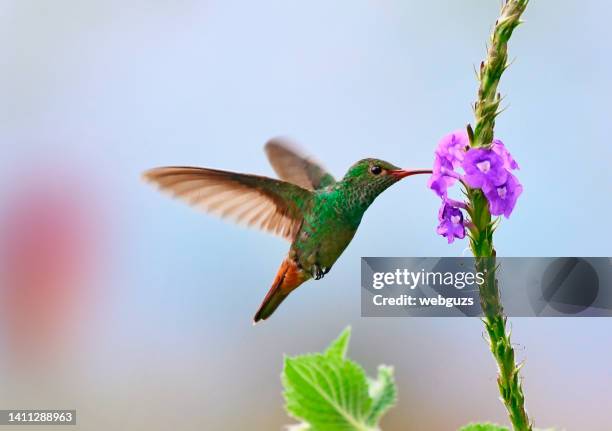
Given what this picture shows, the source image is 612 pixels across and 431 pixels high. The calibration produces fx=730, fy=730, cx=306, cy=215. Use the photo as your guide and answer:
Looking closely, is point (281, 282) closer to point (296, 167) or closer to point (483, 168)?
point (296, 167)

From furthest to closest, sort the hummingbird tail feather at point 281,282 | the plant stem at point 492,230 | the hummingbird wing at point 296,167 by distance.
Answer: the hummingbird wing at point 296,167, the hummingbird tail feather at point 281,282, the plant stem at point 492,230

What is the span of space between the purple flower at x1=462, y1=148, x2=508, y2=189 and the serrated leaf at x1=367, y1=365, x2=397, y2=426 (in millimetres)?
572

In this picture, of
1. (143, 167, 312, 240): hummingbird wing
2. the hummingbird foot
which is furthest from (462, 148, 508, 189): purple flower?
the hummingbird foot

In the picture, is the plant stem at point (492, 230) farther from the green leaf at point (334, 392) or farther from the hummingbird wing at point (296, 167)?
the hummingbird wing at point (296, 167)

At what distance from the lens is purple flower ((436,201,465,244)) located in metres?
1.28

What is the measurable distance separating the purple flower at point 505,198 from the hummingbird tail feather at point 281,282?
1.58 meters

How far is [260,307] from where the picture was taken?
2691 mm

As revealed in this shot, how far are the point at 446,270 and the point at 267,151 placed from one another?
1.26m

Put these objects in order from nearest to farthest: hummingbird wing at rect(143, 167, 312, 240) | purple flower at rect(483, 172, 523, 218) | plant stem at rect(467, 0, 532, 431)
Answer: plant stem at rect(467, 0, 532, 431)
purple flower at rect(483, 172, 523, 218)
hummingbird wing at rect(143, 167, 312, 240)

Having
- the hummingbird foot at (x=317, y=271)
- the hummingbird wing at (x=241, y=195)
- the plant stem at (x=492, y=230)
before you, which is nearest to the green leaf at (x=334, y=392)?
the plant stem at (x=492, y=230)

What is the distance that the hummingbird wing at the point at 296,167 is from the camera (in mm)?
3162

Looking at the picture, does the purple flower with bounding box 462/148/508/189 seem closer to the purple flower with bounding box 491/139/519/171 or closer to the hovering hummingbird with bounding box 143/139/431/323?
the purple flower with bounding box 491/139/519/171

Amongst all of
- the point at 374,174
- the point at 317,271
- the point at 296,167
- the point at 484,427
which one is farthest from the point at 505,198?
the point at 296,167

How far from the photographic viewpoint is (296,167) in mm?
3199
